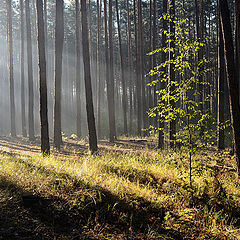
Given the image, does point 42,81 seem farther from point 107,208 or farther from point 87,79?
point 107,208

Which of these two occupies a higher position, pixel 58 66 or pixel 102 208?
pixel 58 66

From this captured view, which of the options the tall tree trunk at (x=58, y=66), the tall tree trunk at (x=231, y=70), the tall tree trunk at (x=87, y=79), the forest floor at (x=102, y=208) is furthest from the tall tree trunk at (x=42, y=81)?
the tall tree trunk at (x=231, y=70)

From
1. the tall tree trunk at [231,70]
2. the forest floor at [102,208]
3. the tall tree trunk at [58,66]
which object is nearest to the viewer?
the forest floor at [102,208]

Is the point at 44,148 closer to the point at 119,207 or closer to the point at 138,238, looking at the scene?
the point at 119,207

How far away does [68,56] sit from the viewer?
35156mm

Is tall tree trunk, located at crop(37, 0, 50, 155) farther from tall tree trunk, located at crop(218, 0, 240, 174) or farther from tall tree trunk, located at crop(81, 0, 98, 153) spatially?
tall tree trunk, located at crop(218, 0, 240, 174)

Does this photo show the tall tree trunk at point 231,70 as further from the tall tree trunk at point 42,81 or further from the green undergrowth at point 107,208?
the tall tree trunk at point 42,81

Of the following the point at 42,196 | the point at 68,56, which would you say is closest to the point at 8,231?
the point at 42,196

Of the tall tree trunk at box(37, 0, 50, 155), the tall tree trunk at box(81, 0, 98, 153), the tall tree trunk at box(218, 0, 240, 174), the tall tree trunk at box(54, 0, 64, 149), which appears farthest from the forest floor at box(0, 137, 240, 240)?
the tall tree trunk at box(54, 0, 64, 149)

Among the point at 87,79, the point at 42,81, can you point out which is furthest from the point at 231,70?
the point at 42,81

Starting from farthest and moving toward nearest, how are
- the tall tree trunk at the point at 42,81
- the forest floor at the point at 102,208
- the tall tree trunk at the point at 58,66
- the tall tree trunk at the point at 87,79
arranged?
the tall tree trunk at the point at 58,66 < the tall tree trunk at the point at 87,79 < the tall tree trunk at the point at 42,81 < the forest floor at the point at 102,208

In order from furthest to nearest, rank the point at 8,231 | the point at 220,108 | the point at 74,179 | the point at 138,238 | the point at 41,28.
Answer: the point at 220,108
the point at 41,28
the point at 74,179
the point at 138,238
the point at 8,231

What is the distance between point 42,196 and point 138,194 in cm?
211

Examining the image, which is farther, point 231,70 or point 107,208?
point 231,70
